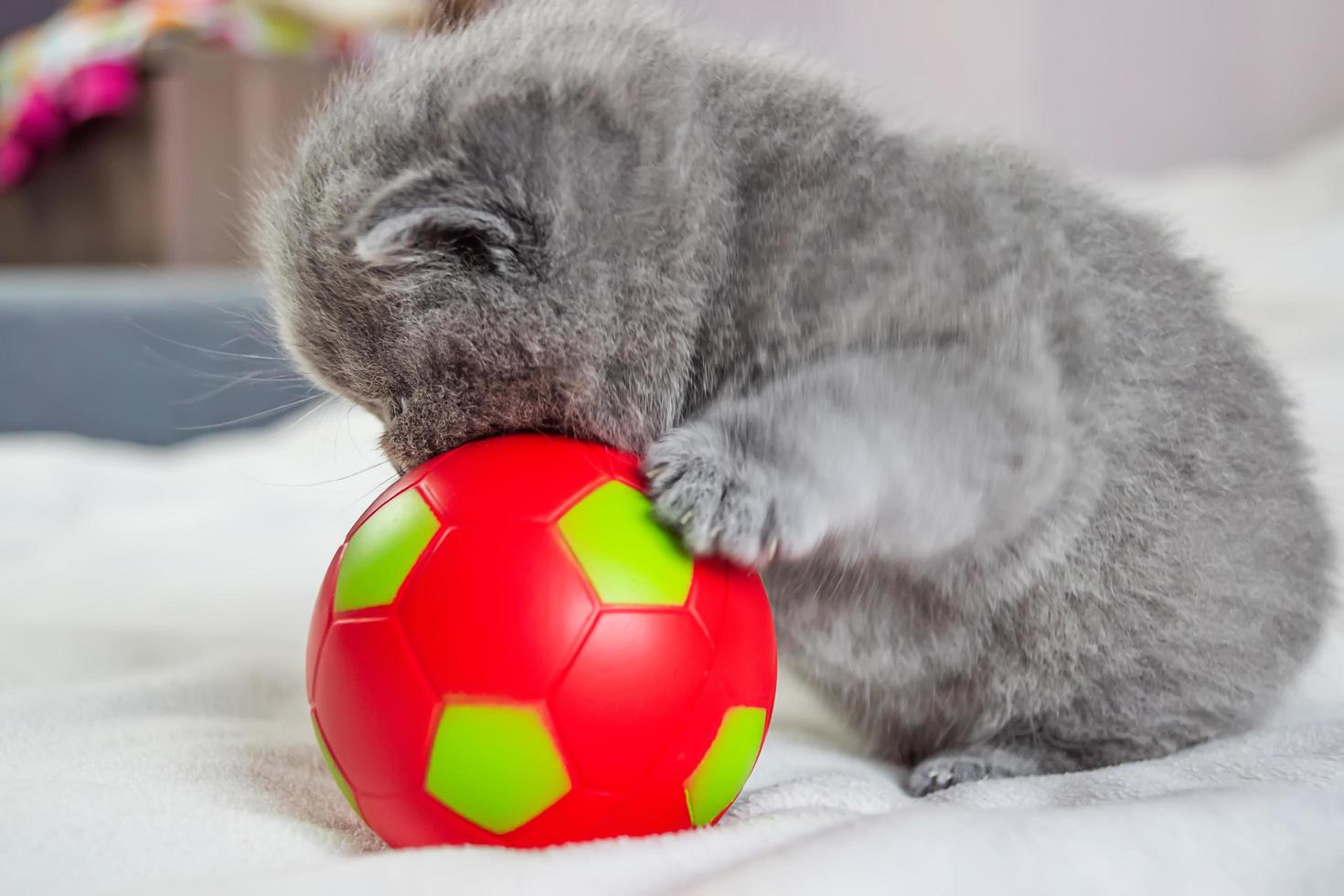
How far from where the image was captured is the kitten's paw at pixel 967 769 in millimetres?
1130

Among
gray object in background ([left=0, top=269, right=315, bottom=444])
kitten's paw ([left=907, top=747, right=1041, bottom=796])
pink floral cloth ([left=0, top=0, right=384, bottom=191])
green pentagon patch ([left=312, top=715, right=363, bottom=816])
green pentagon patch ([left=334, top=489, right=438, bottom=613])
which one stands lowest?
gray object in background ([left=0, top=269, right=315, bottom=444])

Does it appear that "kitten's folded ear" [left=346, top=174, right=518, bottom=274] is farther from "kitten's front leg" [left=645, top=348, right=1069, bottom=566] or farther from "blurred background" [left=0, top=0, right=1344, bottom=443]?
"blurred background" [left=0, top=0, right=1344, bottom=443]

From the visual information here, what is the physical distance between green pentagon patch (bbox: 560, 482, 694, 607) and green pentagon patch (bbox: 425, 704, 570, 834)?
0.36 ft

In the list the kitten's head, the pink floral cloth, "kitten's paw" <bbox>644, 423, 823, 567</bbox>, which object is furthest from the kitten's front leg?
the pink floral cloth

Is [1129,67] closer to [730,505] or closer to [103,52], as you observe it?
[730,505]

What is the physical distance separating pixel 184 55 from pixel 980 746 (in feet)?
11.1

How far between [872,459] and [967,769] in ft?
1.27

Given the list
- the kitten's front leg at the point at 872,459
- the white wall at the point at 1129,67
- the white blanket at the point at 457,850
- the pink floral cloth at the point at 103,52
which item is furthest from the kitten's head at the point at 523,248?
the pink floral cloth at the point at 103,52

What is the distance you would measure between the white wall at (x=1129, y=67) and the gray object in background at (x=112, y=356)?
60.7 inches

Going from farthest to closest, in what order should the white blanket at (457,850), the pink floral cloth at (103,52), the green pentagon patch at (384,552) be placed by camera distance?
the pink floral cloth at (103,52)
the green pentagon patch at (384,552)
the white blanket at (457,850)

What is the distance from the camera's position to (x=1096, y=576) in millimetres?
1085

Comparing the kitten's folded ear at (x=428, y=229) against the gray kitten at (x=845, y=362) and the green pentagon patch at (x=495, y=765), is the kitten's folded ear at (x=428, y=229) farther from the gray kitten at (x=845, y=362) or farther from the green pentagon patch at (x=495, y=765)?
the green pentagon patch at (x=495, y=765)

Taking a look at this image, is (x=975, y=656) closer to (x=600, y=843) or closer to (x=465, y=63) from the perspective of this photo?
(x=600, y=843)

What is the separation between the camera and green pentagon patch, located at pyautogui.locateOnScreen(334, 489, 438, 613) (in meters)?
0.88
